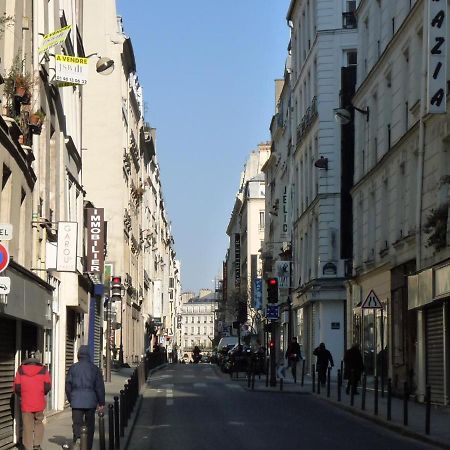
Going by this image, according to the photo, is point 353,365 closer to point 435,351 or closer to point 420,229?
point 435,351

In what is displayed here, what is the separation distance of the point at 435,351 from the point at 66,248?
31.0 ft

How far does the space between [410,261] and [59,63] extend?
37.9 feet

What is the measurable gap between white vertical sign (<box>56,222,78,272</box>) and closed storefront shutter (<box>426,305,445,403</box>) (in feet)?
28.9

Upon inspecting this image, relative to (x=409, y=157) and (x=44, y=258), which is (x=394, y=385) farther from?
(x=44, y=258)

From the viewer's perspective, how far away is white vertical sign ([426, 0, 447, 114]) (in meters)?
26.9

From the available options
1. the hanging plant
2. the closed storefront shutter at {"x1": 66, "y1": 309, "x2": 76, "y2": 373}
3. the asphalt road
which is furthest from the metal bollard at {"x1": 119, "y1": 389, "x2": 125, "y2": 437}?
the closed storefront shutter at {"x1": 66, "y1": 309, "x2": 76, "y2": 373}

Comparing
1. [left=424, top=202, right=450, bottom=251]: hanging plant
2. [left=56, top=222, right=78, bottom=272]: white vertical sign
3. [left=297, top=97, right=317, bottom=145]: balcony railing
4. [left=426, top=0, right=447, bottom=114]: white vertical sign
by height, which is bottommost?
[left=56, top=222, right=78, bottom=272]: white vertical sign

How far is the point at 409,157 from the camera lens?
31656 mm

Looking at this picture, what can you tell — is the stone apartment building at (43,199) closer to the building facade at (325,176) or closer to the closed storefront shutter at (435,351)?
the closed storefront shutter at (435,351)

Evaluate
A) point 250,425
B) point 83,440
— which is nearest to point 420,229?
point 250,425

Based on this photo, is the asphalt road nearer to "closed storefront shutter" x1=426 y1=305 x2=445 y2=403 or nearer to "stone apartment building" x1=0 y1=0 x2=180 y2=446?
"closed storefront shutter" x1=426 y1=305 x2=445 y2=403

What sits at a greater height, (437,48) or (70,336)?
(437,48)

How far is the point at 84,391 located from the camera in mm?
17219

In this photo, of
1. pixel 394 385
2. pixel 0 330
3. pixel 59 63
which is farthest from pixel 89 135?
pixel 0 330
